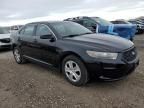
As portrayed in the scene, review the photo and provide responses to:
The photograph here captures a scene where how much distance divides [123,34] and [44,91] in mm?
5697

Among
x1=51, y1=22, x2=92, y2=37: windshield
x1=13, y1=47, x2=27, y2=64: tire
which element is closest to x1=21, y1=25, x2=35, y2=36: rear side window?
x1=13, y1=47, x2=27, y2=64: tire

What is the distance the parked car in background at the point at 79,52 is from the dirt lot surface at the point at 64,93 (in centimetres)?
33

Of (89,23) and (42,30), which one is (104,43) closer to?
(42,30)

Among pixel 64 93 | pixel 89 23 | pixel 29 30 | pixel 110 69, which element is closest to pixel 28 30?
pixel 29 30

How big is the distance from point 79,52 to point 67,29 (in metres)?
1.34

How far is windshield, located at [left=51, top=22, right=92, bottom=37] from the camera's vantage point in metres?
5.13

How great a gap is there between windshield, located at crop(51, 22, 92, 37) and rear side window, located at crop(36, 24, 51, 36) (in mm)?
198

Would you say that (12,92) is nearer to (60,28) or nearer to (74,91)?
(74,91)

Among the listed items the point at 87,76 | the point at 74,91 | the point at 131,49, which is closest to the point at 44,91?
the point at 74,91

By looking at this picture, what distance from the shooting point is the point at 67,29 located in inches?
212

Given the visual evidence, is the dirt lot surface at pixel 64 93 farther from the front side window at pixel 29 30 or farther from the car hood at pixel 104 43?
the front side window at pixel 29 30

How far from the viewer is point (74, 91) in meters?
A: 4.26

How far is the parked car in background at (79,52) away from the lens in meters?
3.98

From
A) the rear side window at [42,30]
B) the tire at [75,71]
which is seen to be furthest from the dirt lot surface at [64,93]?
the rear side window at [42,30]
